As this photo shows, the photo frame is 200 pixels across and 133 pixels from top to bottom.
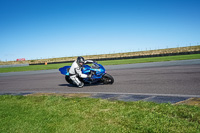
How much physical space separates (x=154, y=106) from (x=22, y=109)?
351cm

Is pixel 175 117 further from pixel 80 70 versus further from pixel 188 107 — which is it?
pixel 80 70

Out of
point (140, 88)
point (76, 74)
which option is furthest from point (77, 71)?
point (140, 88)

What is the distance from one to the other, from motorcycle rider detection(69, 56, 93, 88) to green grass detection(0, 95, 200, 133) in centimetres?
371

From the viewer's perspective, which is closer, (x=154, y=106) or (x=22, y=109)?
(x=154, y=106)

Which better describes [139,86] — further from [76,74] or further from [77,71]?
[76,74]

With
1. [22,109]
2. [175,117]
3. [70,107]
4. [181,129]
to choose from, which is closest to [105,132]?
[181,129]

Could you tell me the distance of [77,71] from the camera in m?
8.73

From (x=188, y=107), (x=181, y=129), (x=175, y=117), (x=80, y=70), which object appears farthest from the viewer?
(x=80, y=70)

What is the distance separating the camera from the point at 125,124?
11.3ft

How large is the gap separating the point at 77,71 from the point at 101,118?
16.7ft

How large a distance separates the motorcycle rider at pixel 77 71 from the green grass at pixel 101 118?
146 inches

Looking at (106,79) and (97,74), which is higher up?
(97,74)

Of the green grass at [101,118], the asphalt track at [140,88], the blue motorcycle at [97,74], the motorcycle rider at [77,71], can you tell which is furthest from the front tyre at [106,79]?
the green grass at [101,118]

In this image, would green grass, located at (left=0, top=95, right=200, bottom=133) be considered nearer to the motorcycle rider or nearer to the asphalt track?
the asphalt track
